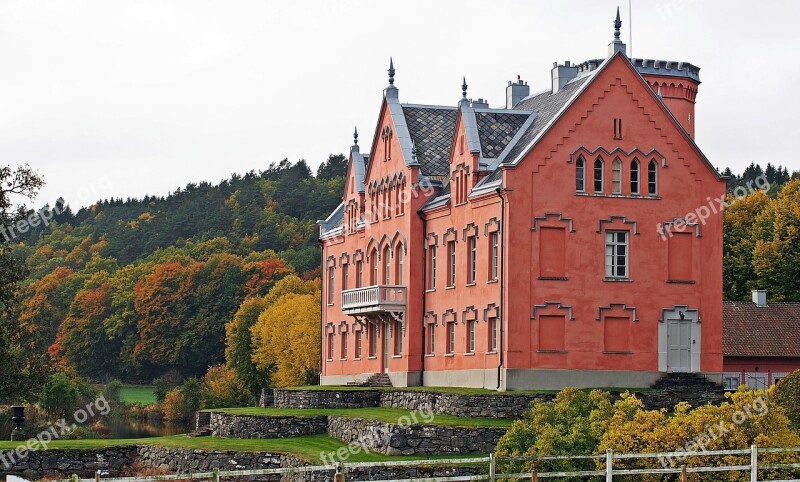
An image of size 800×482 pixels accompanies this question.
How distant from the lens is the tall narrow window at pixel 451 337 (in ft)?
207

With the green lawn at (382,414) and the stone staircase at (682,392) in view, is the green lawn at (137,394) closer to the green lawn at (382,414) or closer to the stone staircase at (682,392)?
the green lawn at (382,414)

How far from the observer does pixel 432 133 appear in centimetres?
6875

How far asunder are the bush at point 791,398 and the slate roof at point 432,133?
26415 mm

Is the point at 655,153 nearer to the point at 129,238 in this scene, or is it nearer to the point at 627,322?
the point at 627,322

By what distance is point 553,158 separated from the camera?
Answer: 57688 millimetres

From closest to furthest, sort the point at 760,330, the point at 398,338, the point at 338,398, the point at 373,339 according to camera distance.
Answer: the point at 338,398 < the point at 398,338 < the point at 373,339 < the point at 760,330

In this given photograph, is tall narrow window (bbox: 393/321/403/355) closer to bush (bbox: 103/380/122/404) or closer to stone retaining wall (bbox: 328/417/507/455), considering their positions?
stone retaining wall (bbox: 328/417/507/455)

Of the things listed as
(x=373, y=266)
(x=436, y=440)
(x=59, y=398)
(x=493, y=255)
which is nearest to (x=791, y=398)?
(x=436, y=440)

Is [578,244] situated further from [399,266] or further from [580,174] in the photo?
[399,266]

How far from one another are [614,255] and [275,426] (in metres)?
14.9

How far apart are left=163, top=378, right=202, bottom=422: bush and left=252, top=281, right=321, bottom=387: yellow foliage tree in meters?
5.14

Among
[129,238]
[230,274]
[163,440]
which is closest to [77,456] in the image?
[163,440]

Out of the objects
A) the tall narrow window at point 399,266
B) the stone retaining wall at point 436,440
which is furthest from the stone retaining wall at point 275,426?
the tall narrow window at point 399,266

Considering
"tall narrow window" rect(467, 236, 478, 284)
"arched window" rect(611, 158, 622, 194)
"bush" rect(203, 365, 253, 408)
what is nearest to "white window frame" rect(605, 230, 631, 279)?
"arched window" rect(611, 158, 622, 194)
